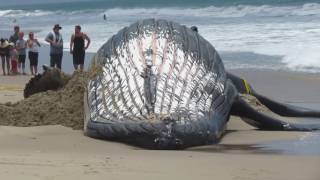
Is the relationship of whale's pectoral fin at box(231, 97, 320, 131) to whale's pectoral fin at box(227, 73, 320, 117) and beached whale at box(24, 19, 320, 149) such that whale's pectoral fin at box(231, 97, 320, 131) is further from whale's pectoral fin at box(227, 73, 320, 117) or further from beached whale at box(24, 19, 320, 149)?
whale's pectoral fin at box(227, 73, 320, 117)

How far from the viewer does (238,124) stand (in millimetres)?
8867

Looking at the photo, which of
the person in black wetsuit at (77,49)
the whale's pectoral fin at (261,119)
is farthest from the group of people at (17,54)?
the whale's pectoral fin at (261,119)

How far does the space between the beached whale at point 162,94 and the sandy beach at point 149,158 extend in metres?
0.16

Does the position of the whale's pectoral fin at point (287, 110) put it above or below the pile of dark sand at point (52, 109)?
below

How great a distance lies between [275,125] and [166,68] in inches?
64.0

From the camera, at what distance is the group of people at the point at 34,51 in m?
16.6

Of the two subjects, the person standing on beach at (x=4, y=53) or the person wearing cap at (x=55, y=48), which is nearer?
the person wearing cap at (x=55, y=48)

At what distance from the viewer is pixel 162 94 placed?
6.95 m

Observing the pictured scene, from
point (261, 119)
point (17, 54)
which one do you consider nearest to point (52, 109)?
point (261, 119)

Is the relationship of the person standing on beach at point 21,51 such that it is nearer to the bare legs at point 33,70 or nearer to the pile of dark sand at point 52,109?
the bare legs at point 33,70

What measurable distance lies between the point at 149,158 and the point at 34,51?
42.5 ft

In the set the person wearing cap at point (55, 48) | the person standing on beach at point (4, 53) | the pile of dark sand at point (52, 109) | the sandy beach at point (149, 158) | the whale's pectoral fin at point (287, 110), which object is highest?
the sandy beach at point (149, 158)

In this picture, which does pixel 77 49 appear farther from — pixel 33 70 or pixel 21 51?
pixel 21 51

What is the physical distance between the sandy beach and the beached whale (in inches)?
6.4
